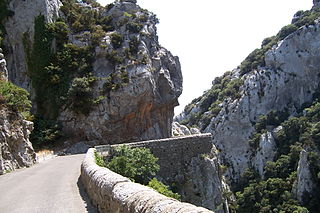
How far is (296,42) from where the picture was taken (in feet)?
298

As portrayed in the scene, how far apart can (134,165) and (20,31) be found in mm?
28976

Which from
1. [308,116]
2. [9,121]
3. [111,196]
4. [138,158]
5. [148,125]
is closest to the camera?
[111,196]

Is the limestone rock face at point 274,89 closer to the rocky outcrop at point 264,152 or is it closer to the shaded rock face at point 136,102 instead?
the rocky outcrop at point 264,152

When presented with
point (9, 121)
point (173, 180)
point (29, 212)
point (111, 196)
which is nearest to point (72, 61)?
point (9, 121)

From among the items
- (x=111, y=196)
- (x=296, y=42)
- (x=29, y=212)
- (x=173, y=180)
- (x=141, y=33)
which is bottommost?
(x=173, y=180)

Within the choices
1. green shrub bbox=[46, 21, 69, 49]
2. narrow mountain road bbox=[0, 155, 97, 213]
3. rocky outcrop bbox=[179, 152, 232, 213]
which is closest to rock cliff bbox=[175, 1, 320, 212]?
rocky outcrop bbox=[179, 152, 232, 213]

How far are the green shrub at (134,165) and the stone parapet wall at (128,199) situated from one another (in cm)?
709

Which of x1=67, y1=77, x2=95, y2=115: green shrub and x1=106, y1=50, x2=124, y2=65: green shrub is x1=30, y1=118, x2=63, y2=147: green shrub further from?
x1=106, y1=50, x2=124, y2=65: green shrub

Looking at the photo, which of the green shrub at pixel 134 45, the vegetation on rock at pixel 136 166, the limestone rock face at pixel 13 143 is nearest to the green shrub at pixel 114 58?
the green shrub at pixel 134 45

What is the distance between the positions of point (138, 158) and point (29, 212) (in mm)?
10119

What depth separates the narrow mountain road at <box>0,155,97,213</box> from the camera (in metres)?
10.2

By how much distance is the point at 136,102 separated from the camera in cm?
3800

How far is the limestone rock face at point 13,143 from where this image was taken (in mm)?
20406

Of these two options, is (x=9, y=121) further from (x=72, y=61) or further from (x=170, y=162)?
(x=72, y=61)
